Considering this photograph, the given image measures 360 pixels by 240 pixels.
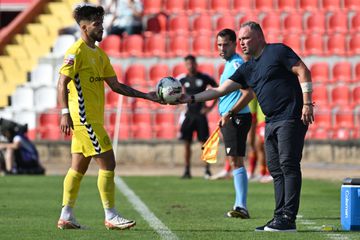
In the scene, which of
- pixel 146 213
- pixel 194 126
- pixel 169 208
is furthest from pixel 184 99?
pixel 194 126

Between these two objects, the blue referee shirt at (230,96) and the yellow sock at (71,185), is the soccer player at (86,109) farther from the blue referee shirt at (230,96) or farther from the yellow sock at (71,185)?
the blue referee shirt at (230,96)

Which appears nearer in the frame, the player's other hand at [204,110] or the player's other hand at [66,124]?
the player's other hand at [66,124]

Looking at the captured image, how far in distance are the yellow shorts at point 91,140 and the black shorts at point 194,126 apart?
36.5ft

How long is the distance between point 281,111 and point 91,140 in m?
1.88

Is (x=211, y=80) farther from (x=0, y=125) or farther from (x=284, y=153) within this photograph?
(x=284, y=153)

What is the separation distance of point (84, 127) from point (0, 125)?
39.7ft

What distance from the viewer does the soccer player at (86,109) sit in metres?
11.0

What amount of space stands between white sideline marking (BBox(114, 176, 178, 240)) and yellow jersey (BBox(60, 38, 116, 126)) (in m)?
1.27

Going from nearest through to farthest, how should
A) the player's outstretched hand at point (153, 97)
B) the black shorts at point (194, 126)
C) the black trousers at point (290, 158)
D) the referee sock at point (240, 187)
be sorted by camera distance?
the black trousers at point (290, 158)
the player's outstretched hand at point (153, 97)
the referee sock at point (240, 187)
the black shorts at point (194, 126)

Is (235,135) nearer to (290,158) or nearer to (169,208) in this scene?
(169,208)

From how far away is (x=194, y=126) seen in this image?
73.3 ft

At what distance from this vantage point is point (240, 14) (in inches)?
1199

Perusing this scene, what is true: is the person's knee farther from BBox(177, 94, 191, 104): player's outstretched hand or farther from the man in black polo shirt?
the man in black polo shirt

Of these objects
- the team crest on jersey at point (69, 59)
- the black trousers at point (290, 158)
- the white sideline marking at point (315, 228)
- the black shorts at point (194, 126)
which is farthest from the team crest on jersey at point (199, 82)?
the team crest on jersey at point (69, 59)
